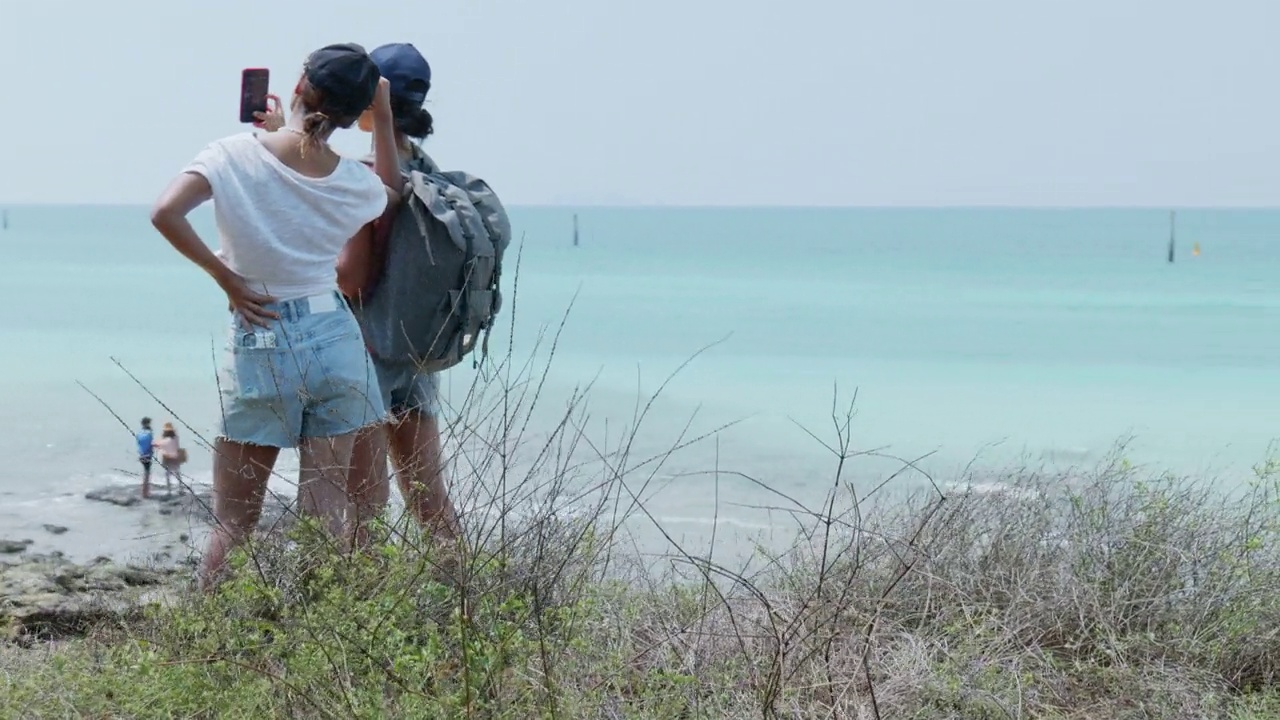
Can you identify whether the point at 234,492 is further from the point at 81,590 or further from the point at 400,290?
the point at 81,590

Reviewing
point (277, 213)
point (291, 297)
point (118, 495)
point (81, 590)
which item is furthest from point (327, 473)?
point (118, 495)

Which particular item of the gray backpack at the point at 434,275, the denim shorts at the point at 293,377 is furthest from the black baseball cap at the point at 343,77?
the denim shorts at the point at 293,377

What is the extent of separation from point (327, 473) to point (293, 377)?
10.1 inches

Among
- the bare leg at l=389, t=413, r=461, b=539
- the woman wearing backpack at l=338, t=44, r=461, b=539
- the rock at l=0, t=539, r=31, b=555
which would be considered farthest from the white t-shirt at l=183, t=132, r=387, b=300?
the rock at l=0, t=539, r=31, b=555

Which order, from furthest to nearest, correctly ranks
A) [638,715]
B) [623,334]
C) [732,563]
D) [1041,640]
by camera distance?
[623,334], [732,563], [1041,640], [638,715]

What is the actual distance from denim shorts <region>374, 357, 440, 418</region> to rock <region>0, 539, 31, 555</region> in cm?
502

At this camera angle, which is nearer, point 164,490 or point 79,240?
point 164,490

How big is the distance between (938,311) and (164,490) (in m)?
26.5

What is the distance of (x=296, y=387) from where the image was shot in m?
3.42

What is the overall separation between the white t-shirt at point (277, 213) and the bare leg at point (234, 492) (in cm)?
41

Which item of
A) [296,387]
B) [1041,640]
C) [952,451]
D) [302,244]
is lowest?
[952,451]

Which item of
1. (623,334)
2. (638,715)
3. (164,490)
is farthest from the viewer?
(623,334)

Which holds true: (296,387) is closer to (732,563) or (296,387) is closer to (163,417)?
(732,563)

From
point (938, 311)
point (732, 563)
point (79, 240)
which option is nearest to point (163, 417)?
point (732, 563)
